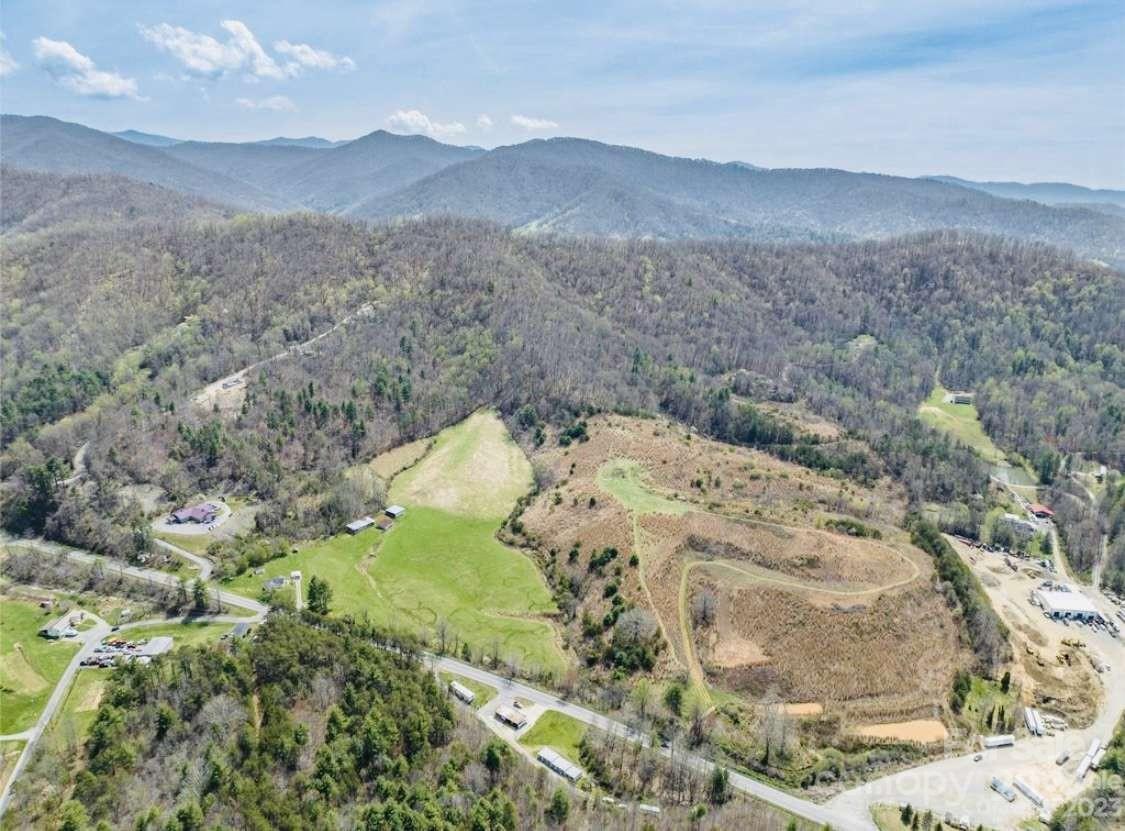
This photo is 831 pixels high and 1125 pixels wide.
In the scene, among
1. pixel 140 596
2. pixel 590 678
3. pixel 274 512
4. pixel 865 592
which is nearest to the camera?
pixel 590 678

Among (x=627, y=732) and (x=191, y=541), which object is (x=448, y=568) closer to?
(x=191, y=541)

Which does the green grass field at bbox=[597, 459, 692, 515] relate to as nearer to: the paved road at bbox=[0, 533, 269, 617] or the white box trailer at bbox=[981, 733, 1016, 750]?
the white box trailer at bbox=[981, 733, 1016, 750]

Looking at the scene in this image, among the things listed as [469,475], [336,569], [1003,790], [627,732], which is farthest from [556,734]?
[469,475]

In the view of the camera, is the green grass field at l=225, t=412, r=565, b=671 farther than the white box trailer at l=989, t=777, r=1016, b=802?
Yes

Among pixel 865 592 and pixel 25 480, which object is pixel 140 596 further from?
pixel 865 592

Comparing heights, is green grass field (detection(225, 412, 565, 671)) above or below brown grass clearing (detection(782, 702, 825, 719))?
above

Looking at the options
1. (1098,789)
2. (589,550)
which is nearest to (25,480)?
(589,550)

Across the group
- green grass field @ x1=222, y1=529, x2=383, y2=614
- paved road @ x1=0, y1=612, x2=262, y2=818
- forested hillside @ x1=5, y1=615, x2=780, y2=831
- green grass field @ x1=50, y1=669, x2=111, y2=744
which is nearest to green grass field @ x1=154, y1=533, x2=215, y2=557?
green grass field @ x1=222, y1=529, x2=383, y2=614
